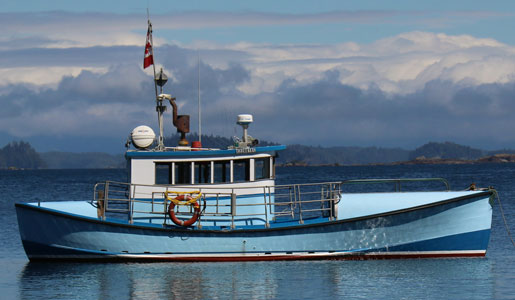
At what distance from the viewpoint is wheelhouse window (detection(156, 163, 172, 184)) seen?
22594 millimetres

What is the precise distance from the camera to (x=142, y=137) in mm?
22766

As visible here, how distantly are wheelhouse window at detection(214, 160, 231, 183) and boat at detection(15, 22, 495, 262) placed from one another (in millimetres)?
30

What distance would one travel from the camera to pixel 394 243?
22.0m

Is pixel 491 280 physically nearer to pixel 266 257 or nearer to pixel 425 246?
pixel 425 246

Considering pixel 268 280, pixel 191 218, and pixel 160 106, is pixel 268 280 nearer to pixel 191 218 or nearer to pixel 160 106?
pixel 191 218

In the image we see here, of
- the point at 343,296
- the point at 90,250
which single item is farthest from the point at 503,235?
the point at 90,250

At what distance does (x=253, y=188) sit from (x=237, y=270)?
2776 millimetres

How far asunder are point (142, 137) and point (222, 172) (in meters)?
2.66

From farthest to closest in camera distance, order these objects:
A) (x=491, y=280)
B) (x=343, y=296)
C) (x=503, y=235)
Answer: (x=503, y=235) < (x=491, y=280) < (x=343, y=296)

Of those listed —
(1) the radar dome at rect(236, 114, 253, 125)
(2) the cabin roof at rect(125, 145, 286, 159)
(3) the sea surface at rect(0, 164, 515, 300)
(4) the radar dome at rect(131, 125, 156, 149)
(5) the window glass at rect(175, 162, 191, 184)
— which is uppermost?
(1) the radar dome at rect(236, 114, 253, 125)

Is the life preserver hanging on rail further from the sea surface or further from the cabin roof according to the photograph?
the sea surface

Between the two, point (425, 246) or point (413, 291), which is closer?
point (413, 291)

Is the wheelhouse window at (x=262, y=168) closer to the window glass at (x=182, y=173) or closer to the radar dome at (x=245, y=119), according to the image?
the radar dome at (x=245, y=119)

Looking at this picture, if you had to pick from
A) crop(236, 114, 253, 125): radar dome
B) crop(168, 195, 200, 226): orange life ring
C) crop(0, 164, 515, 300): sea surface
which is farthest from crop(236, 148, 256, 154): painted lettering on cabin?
crop(0, 164, 515, 300): sea surface
